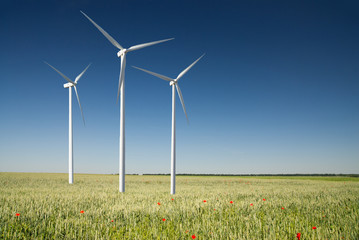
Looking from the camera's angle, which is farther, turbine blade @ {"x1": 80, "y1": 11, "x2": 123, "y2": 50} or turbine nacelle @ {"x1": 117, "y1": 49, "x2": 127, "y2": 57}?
turbine nacelle @ {"x1": 117, "y1": 49, "x2": 127, "y2": 57}

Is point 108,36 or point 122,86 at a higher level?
point 108,36

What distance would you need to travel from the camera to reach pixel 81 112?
115ft

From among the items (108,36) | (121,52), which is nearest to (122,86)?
(121,52)

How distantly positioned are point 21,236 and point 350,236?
9057 mm

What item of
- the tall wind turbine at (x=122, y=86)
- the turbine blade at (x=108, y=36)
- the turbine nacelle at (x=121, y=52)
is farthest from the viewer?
the turbine nacelle at (x=121, y=52)

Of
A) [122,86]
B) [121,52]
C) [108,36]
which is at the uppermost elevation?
[108,36]

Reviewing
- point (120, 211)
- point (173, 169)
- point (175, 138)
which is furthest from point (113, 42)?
point (120, 211)

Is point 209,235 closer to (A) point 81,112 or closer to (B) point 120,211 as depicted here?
(B) point 120,211

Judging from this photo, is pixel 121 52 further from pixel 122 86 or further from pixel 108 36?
pixel 122 86

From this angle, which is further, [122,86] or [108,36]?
[108,36]

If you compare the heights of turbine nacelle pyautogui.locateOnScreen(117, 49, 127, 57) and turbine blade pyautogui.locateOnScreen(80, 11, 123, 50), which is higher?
turbine blade pyautogui.locateOnScreen(80, 11, 123, 50)

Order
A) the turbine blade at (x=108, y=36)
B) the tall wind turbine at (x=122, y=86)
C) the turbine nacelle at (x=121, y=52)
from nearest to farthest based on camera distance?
the tall wind turbine at (x=122, y=86) → the turbine blade at (x=108, y=36) → the turbine nacelle at (x=121, y=52)

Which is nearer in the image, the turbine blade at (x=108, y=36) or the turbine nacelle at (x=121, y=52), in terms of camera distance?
the turbine blade at (x=108, y=36)

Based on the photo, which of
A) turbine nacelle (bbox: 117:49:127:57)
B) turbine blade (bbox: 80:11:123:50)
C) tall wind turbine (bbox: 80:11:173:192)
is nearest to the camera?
tall wind turbine (bbox: 80:11:173:192)
